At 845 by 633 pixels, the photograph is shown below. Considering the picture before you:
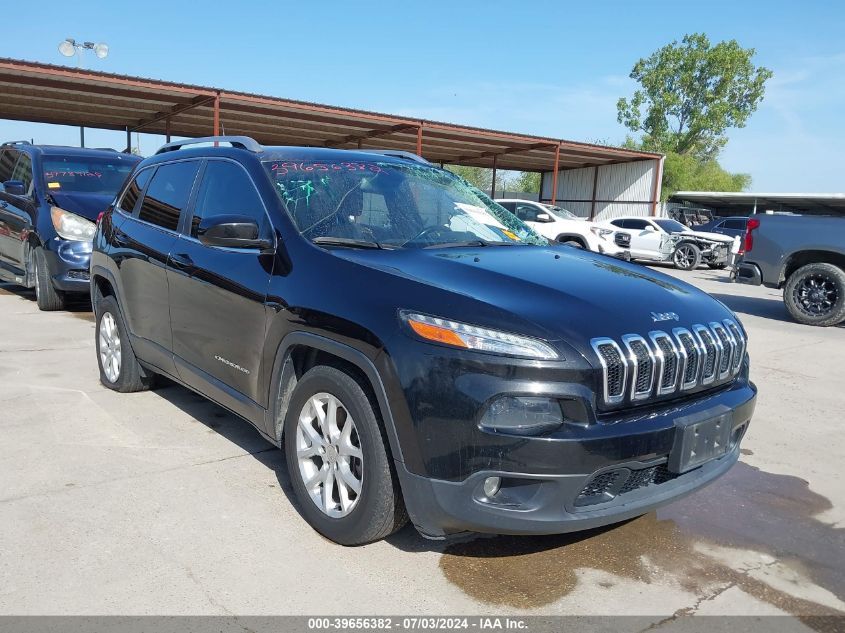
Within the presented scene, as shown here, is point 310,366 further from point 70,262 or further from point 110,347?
point 70,262

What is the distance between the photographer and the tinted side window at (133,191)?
461cm

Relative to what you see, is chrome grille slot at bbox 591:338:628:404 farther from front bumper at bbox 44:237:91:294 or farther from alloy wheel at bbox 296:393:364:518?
front bumper at bbox 44:237:91:294

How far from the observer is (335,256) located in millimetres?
2943

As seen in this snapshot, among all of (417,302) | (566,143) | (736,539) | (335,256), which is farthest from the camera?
(566,143)

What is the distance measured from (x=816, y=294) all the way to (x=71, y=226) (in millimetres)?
9405

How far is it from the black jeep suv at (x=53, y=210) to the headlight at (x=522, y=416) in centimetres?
677

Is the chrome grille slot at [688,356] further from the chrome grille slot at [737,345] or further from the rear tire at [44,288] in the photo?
the rear tire at [44,288]

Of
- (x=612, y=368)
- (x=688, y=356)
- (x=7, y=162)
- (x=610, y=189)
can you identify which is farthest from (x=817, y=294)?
(x=610, y=189)

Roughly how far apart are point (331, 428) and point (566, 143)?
917 inches

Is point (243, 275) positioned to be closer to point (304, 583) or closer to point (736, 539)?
point (304, 583)

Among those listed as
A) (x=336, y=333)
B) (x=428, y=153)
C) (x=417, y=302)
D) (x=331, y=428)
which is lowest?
(x=331, y=428)

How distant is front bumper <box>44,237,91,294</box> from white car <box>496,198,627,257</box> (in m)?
11.5

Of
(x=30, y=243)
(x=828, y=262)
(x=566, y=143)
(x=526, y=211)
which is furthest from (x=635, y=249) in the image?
(x=30, y=243)

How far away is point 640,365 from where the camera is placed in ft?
8.24
